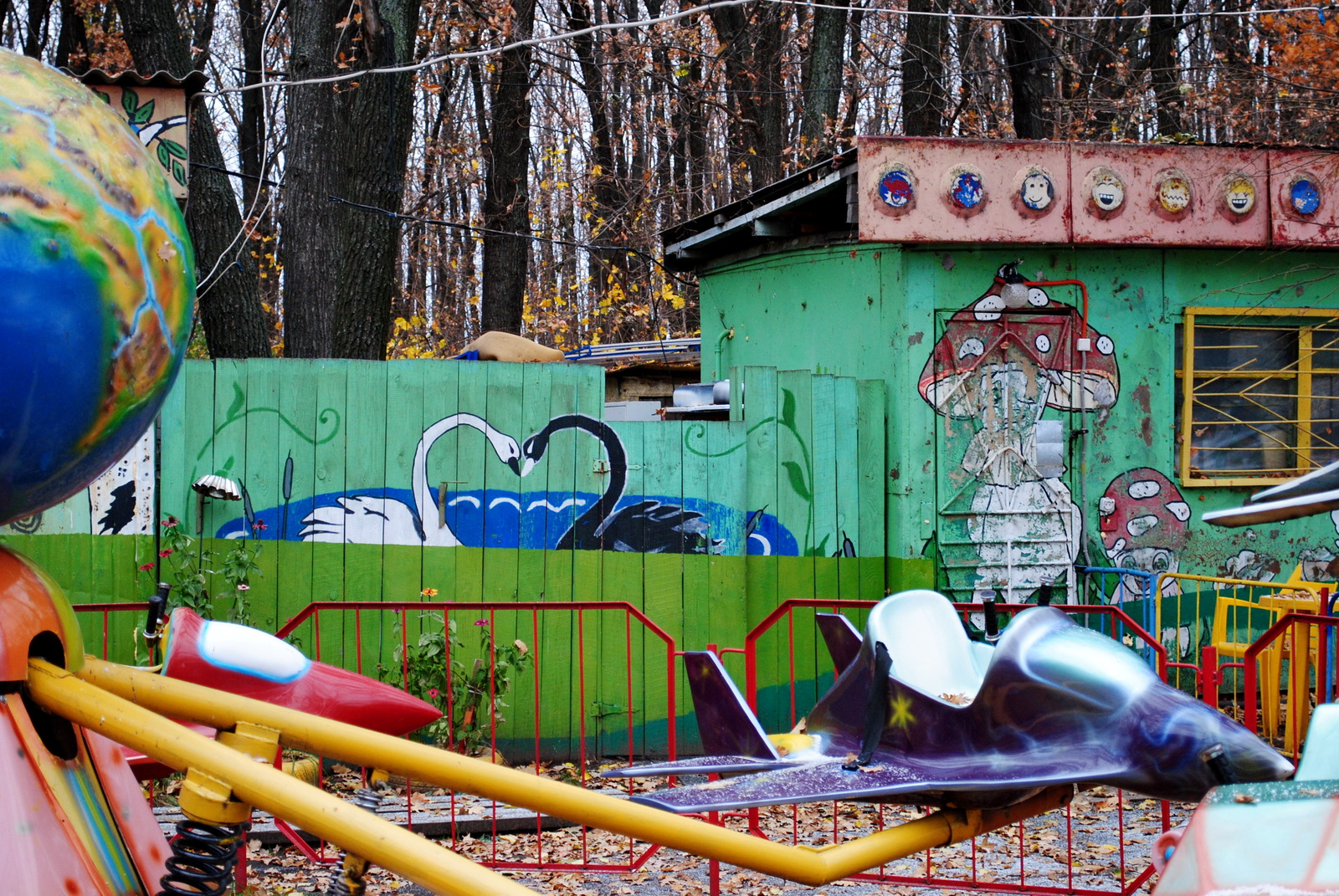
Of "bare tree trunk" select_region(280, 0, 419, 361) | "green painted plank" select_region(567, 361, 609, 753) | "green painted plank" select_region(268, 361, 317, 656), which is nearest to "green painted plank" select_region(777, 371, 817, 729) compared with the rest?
"green painted plank" select_region(567, 361, 609, 753)

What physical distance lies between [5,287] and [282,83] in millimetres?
6066

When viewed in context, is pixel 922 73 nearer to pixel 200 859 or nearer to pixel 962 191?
pixel 962 191

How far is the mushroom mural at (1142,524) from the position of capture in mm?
8391

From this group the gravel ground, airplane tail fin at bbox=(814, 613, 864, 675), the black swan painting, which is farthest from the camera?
the black swan painting

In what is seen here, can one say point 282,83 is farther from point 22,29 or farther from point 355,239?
point 22,29

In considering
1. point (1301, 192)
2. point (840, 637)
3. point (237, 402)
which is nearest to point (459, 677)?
point (237, 402)

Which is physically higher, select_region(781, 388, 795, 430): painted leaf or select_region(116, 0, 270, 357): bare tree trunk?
select_region(116, 0, 270, 357): bare tree trunk

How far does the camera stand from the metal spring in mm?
2320

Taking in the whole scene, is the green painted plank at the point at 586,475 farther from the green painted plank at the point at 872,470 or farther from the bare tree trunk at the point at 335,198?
the bare tree trunk at the point at 335,198

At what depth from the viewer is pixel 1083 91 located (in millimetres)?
18000

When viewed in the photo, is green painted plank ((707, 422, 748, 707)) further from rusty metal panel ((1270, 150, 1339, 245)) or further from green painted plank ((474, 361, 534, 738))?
rusty metal panel ((1270, 150, 1339, 245))

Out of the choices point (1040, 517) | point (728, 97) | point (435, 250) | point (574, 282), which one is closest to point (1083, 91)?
point (728, 97)

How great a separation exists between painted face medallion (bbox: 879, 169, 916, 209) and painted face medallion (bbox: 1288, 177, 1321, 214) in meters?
2.86

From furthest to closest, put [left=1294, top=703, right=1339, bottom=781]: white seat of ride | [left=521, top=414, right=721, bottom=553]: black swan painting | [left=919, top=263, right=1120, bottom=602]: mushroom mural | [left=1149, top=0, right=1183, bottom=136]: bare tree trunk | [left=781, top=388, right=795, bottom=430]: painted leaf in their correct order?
[left=1149, top=0, right=1183, bottom=136]: bare tree trunk → [left=919, top=263, right=1120, bottom=602]: mushroom mural → [left=781, top=388, right=795, bottom=430]: painted leaf → [left=521, top=414, right=721, bottom=553]: black swan painting → [left=1294, top=703, right=1339, bottom=781]: white seat of ride
